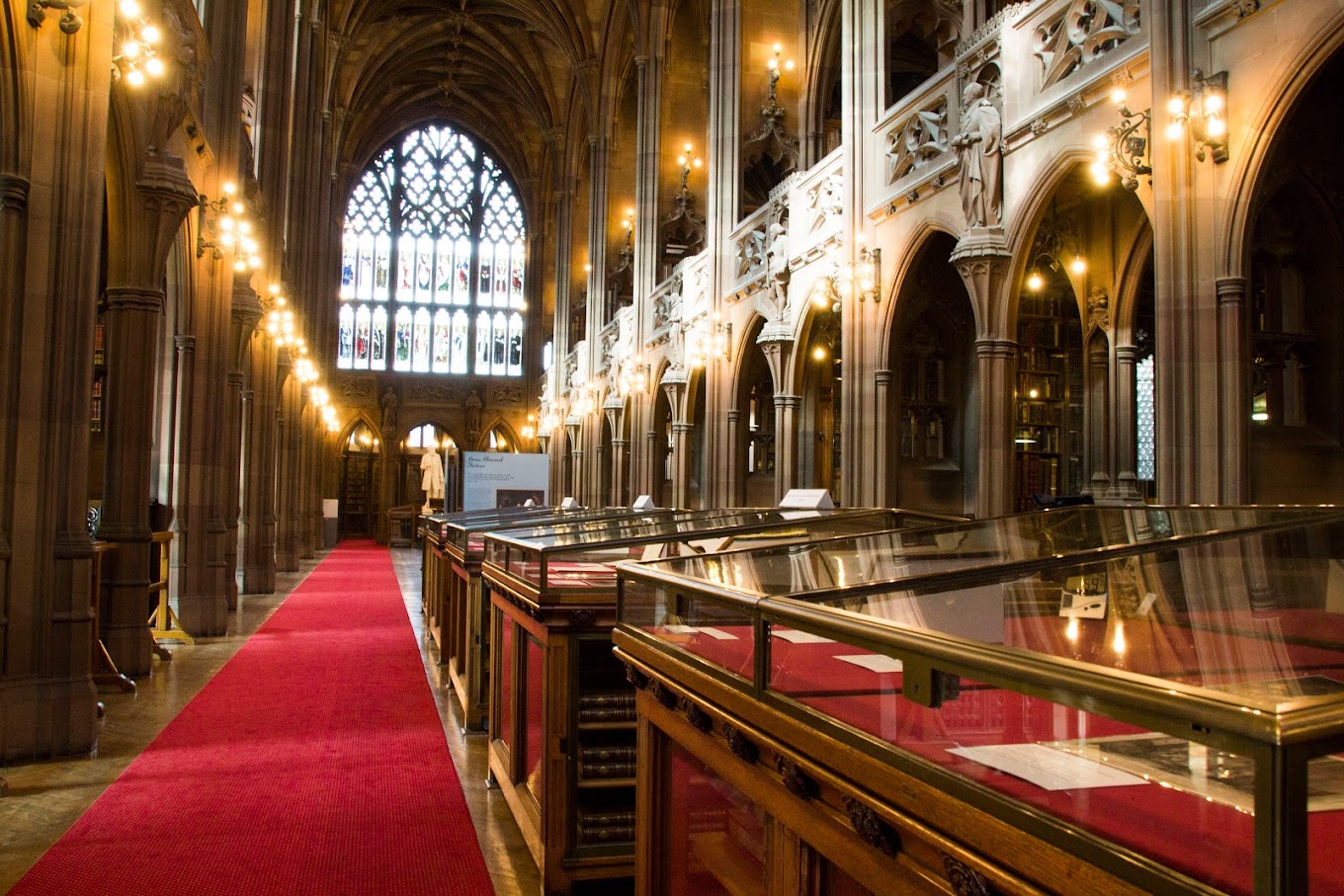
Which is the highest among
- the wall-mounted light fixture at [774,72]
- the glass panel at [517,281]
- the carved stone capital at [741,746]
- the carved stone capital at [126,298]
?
the glass panel at [517,281]

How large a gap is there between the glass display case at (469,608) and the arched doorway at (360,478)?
2789 cm

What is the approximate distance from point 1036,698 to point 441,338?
35199 millimetres

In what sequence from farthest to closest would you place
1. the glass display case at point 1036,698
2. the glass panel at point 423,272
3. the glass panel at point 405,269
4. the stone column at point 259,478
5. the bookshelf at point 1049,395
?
the glass panel at point 423,272 < the glass panel at point 405,269 < the stone column at point 259,478 < the bookshelf at point 1049,395 < the glass display case at point 1036,698

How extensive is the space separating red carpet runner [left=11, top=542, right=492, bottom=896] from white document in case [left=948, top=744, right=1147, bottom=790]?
2761mm

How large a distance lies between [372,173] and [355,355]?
646 cm

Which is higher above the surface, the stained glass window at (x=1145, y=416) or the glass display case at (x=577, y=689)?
the stained glass window at (x=1145, y=416)

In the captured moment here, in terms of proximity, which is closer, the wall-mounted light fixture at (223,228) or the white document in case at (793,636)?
the white document in case at (793,636)

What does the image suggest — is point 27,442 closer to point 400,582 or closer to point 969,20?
point 969,20

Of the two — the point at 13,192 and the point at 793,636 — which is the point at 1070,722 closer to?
the point at 793,636

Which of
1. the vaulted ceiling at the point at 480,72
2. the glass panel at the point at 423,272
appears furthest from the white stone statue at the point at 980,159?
the glass panel at the point at 423,272

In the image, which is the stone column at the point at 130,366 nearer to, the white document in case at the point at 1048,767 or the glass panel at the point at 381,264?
the white document in case at the point at 1048,767

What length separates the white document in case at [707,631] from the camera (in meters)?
2.11

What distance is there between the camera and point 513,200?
118 ft

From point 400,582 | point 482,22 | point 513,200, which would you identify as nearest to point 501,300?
point 513,200
